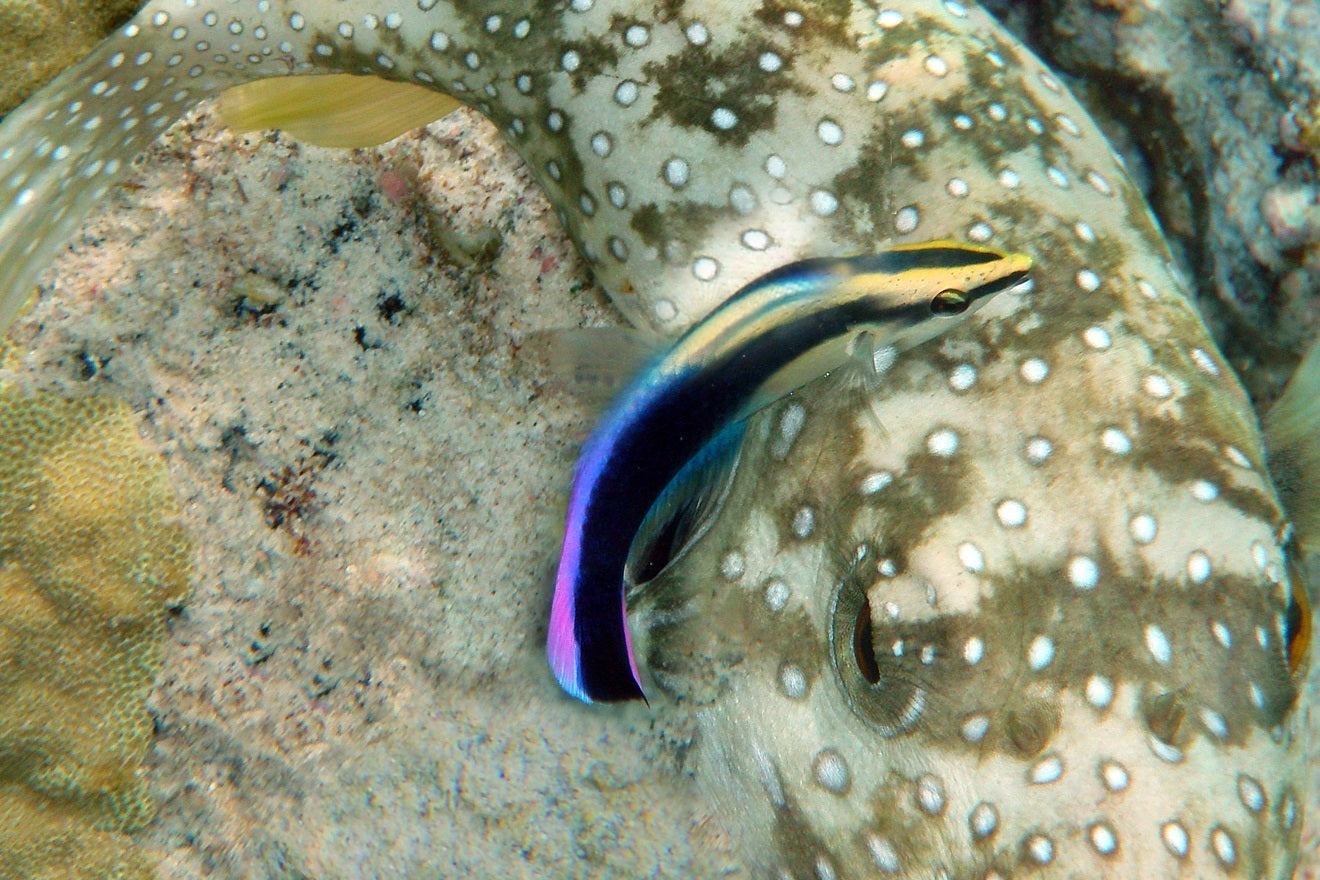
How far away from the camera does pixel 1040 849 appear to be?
1.79 meters

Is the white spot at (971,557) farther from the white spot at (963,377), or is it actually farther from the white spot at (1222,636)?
the white spot at (1222,636)

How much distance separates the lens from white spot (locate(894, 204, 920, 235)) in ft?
6.63

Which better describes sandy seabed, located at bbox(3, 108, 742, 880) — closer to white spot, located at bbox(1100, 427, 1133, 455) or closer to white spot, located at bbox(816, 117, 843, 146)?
white spot, located at bbox(816, 117, 843, 146)

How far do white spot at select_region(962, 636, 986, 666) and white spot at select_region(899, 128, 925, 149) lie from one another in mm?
1313

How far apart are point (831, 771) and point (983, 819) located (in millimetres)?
373

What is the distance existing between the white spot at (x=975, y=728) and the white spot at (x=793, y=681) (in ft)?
1.32

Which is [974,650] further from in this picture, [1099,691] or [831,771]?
[831,771]


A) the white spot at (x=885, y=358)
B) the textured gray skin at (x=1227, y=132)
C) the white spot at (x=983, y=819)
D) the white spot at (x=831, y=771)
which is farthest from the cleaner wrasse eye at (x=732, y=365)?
the textured gray skin at (x=1227, y=132)

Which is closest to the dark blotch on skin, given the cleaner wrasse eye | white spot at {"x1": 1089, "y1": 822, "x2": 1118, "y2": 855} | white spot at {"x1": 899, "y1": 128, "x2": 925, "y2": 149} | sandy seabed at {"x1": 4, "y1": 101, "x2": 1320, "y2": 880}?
white spot at {"x1": 899, "y1": 128, "x2": 925, "y2": 149}

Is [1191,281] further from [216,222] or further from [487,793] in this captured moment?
[216,222]

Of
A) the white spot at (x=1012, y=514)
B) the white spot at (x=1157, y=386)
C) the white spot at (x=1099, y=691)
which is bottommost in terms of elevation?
the white spot at (x=1099, y=691)

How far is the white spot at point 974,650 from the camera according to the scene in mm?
1836

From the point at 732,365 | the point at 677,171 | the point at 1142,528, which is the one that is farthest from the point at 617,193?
the point at 1142,528

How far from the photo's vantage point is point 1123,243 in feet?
6.93
